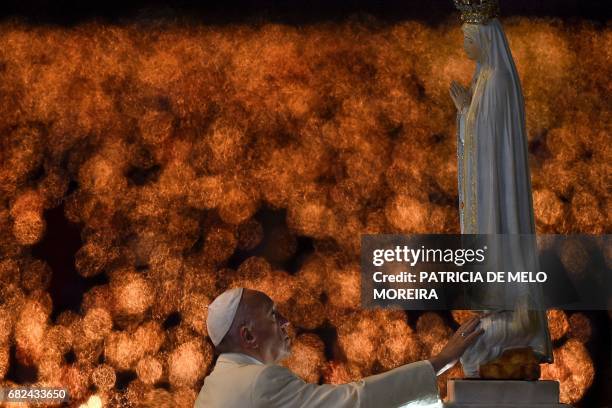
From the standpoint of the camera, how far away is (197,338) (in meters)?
5.85

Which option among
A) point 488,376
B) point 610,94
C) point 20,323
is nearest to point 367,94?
point 610,94

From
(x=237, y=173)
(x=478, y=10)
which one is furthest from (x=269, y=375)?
(x=237, y=173)

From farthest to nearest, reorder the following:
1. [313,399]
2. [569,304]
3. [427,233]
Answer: [427,233]
[569,304]
[313,399]

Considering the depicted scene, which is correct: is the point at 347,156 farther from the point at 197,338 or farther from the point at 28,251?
the point at 28,251

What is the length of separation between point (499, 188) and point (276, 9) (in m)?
3.62

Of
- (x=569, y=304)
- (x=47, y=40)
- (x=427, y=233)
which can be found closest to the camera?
(x=569, y=304)

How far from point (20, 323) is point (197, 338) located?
115 cm

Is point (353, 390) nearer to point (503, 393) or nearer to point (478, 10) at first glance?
point (503, 393)

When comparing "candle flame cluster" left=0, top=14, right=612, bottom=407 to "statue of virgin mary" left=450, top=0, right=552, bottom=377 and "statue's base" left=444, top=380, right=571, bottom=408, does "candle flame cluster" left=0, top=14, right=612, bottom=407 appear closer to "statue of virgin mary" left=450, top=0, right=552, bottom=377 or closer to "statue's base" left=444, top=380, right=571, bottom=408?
"statue of virgin mary" left=450, top=0, right=552, bottom=377

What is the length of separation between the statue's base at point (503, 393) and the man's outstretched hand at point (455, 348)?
144 millimetres

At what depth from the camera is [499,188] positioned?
273 centimetres

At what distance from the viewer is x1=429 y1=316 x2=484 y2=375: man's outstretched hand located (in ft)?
7.13

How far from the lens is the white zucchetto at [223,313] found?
2170mm

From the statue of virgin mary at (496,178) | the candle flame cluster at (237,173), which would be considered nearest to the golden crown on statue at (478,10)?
the statue of virgin mary at (496,178)
